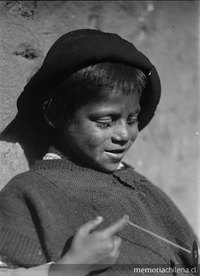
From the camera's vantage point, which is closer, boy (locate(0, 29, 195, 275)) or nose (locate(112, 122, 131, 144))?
boy (locate(0, 29, 195, 275))

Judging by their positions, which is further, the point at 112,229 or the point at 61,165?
the point at 61,165

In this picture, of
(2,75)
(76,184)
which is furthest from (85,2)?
(76,184)

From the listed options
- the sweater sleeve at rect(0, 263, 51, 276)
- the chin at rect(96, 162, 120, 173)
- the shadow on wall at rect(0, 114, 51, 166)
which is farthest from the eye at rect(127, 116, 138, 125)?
the sweater sleeve at rect(0, 263, 51, 276)

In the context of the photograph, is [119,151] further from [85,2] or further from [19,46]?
[85,2]

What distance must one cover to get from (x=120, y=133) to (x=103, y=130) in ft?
0.16

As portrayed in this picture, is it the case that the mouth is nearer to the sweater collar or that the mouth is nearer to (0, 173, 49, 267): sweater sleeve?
the sweater collar

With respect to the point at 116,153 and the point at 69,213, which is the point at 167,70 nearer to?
the point at 116,153

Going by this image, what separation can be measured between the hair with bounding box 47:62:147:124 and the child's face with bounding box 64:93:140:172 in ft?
0.06

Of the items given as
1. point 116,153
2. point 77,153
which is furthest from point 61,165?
point 116,153

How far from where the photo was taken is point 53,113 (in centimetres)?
161

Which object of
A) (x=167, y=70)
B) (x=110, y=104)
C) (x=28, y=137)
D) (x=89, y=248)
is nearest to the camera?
(x=89, y=248)

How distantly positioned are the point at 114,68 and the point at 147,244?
0.50 meters

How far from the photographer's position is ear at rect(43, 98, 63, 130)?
1.58 meters

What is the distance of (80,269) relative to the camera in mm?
1276
